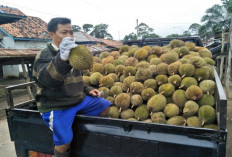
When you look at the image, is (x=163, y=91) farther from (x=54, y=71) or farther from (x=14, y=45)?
(x=14, y=45)

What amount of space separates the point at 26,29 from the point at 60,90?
19286 mm

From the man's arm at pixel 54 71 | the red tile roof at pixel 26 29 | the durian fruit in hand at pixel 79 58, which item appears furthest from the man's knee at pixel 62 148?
the red tile roof at pixel 26 29

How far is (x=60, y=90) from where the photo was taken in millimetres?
1820

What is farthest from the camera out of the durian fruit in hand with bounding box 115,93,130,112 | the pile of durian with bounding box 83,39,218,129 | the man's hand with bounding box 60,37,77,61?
the durian fruit in hand with bounding box 115,93,130,112

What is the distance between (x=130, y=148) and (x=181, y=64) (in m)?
1.54

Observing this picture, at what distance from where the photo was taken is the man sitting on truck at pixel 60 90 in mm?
1553

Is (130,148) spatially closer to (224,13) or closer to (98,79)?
(98,79)

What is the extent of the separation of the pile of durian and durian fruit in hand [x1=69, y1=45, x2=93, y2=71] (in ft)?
2.89

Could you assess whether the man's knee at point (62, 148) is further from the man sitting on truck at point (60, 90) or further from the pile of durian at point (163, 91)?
the pile of durian at point (163, 91)

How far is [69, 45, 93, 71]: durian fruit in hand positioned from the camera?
1538mm

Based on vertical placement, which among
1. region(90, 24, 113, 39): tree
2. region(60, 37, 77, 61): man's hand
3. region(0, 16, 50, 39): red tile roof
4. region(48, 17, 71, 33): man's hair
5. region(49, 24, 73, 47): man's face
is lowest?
region(60, 37, 77, 61): man's hand

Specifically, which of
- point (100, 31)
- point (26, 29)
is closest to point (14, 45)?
point (26, 29)

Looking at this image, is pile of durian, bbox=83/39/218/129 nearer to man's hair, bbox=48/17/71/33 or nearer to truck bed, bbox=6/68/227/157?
truck bed, bbox=6/68/227/157

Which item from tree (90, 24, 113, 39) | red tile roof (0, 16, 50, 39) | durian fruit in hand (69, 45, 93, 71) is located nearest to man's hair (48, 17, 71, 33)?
durian fruit in hand (69, 45, 93, 71)
